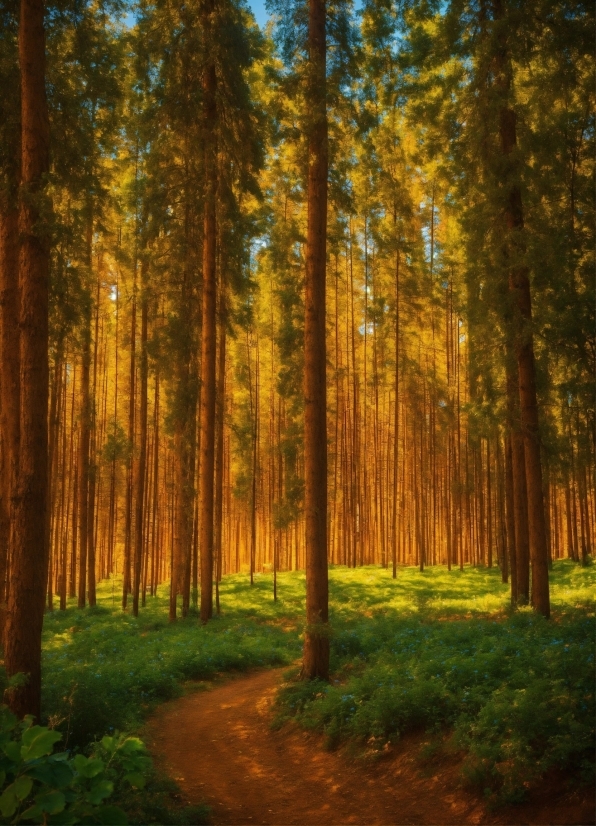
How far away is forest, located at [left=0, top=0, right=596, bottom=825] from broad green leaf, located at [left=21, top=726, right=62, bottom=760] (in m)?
0.02

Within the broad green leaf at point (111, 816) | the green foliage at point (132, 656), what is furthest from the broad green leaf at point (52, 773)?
the green foliage at point (132, 656)

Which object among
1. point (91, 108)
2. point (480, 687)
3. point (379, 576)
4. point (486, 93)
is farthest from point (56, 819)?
point (379, 576)

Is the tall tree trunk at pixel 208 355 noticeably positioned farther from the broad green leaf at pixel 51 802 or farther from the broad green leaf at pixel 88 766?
the broad green leaf at pixel 51 802

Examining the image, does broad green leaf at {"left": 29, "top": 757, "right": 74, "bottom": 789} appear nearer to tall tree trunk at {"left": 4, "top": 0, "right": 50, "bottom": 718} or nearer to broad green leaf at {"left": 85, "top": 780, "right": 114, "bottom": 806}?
broad green leaf at {"left": 85, "top": 780, "right": 114, "bottom": 806}

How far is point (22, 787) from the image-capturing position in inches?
124

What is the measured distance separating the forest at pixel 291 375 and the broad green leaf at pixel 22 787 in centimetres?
1

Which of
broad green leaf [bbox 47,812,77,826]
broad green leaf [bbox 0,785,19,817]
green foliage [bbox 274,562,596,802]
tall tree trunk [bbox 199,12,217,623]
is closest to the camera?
broad green leaf [bbox 0,785,19,817]

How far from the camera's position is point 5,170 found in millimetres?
8555

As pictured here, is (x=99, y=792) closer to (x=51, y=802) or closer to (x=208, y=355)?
(x=51, y=802)

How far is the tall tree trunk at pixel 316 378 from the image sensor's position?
965 cm

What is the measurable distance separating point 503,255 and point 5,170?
27.2ft

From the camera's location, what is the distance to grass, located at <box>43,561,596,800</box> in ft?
18.5

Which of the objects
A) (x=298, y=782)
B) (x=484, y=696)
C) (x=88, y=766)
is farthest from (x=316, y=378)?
(x=88, y=766)

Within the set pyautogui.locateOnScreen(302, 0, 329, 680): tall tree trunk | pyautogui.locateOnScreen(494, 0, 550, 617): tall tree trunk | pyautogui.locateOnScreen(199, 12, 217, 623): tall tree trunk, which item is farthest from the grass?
pyautogui.locateOnScreen(199, 12, 217, 623): tall tree trunk
